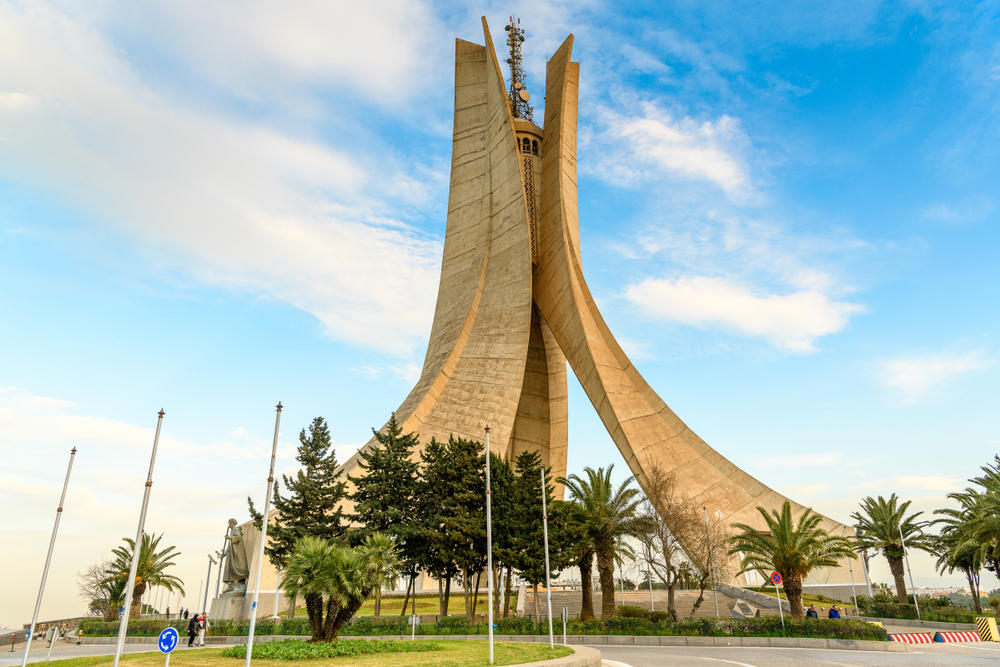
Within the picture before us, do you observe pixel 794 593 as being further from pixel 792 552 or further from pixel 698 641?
pixel 698 641

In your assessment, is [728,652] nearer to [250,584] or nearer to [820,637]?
[820,637]

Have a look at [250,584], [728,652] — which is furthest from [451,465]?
[728,652]

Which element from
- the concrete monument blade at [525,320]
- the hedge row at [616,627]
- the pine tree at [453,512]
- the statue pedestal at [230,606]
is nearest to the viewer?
the hedge row at [616,627]

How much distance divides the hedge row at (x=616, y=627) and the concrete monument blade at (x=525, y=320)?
5.90 meters

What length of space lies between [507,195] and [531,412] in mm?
10460

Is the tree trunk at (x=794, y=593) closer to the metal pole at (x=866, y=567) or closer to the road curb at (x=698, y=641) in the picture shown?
the road curb at (x=698, y=641)

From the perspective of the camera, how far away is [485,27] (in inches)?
1243

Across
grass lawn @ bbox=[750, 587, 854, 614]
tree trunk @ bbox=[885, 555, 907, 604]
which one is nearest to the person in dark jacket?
grass lawn @ bbox=[750, 587, 854, 614]

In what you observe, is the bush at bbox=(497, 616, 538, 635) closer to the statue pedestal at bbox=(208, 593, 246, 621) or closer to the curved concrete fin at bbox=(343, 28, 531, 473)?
the curved concrete fin at bbox=(343, 28, 531, 473)

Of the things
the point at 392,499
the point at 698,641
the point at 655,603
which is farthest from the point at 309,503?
the point at 655,603

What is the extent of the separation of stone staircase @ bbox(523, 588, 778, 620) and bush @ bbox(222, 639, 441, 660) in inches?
372

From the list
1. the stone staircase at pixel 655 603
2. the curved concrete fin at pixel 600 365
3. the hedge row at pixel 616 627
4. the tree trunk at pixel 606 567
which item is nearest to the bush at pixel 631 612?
the tree trunk at pixel 606 567

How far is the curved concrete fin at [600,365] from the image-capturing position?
2244 cm

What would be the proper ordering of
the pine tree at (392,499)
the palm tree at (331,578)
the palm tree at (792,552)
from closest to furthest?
the palm tree at (331,578)
the palm tree at (792,552)
the pine tree at (392,499)
